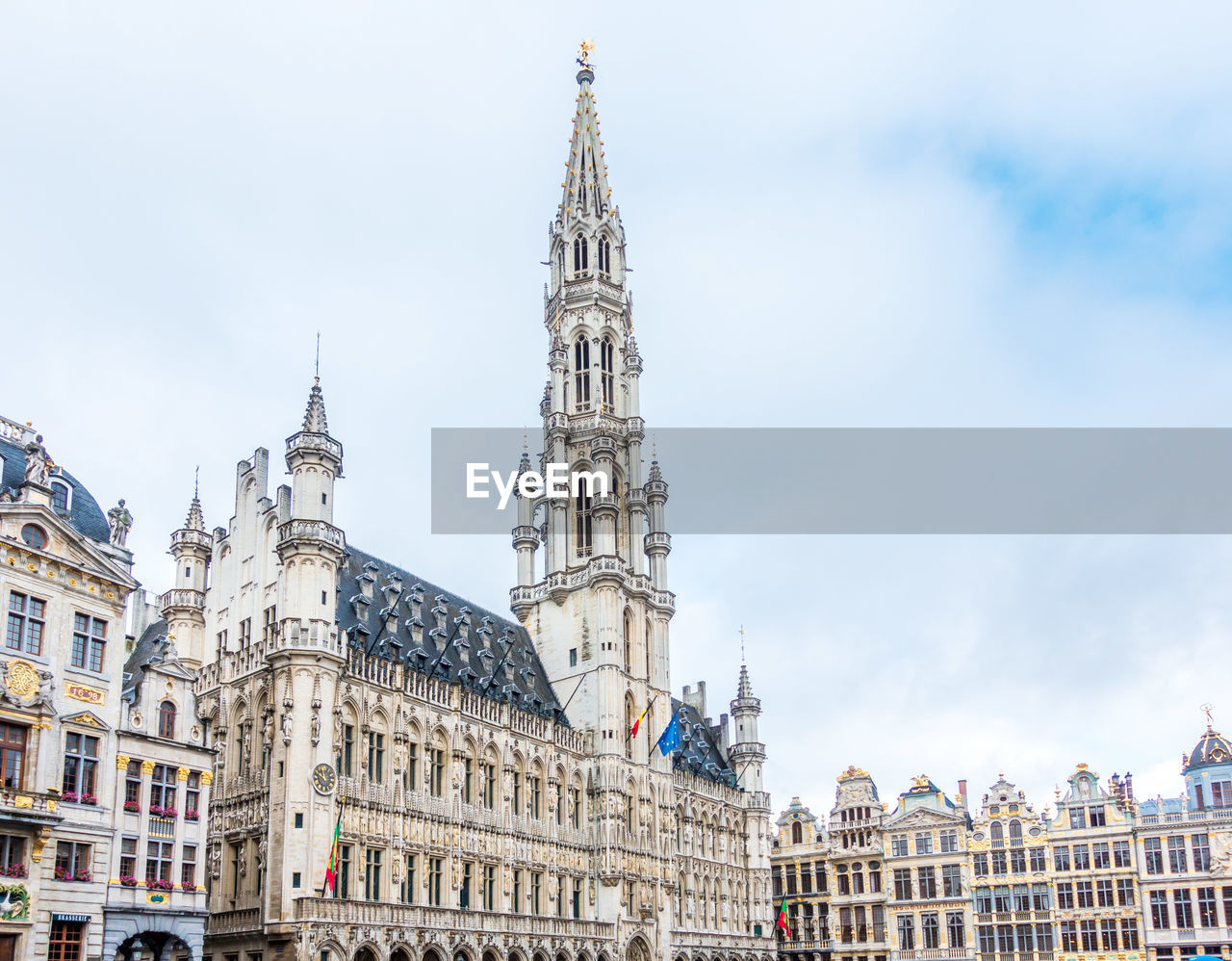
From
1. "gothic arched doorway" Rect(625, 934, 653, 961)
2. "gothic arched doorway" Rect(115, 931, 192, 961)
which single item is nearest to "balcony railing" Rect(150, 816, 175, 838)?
"gothic arched doorway" Rect(115, 931, 192, 961)

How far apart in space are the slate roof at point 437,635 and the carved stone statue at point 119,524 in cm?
1643

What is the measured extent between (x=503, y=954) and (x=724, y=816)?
110ft

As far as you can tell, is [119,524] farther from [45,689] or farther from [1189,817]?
[1189,817]

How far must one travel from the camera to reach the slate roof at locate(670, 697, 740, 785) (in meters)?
97.4

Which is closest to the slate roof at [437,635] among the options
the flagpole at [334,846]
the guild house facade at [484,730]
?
the guild house facade at [484,730]

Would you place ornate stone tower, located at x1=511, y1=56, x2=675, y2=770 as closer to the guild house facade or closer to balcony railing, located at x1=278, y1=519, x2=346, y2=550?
the guild house facade

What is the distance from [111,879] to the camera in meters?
46.1

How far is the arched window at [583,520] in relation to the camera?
91125 mm

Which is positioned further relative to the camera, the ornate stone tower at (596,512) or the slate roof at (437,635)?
the ornate stone tower at (596,512)

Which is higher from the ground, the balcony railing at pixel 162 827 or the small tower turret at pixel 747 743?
the small tower turret at pixel 747 743

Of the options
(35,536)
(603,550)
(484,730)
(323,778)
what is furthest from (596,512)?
(35,536)

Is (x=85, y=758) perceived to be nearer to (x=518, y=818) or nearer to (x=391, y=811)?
(x=391, y=811)

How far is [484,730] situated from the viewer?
7100 centimetres

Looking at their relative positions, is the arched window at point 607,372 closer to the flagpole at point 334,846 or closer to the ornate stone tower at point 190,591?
the ornate stone tower at point 190,591
